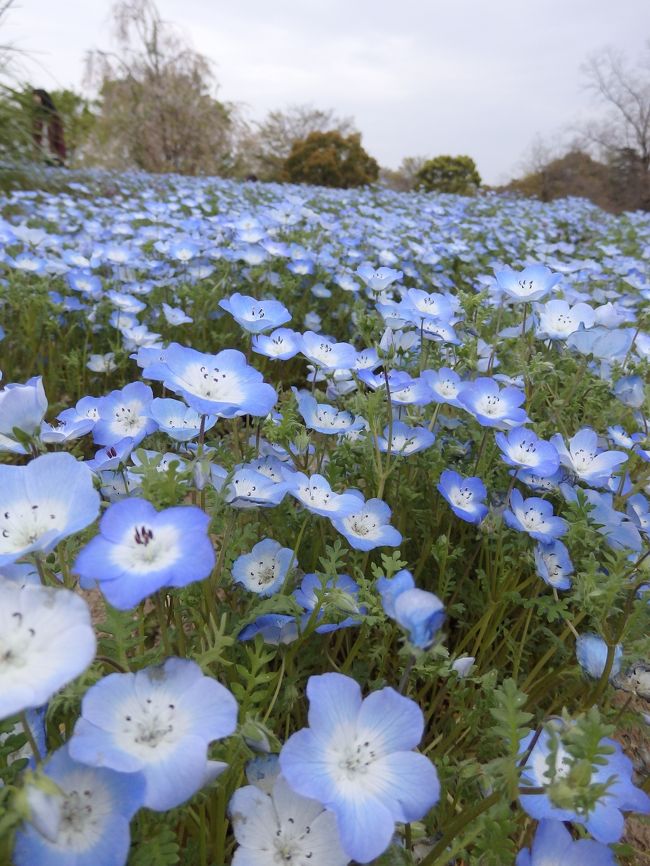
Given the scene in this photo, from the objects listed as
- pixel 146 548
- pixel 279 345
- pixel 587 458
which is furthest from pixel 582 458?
pixel 146 548

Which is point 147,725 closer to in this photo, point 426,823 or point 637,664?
point 426,823

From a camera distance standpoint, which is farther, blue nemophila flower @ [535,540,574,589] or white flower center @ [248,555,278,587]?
blue nemophila flower @ [535,540,574,589]

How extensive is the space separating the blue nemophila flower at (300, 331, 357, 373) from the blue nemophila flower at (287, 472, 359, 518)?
46cm

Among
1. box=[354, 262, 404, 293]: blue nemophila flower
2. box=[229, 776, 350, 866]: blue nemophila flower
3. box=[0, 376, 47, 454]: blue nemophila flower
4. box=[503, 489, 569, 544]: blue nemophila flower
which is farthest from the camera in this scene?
box=[354, 262, 404, 293]: blue nemophila flower

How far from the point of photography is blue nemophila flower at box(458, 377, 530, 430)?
1.49 metres

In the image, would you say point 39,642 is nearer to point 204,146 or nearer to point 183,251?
point 183,251

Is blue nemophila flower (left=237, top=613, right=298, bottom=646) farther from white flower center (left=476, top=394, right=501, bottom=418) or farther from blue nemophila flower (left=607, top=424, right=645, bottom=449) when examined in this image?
blue nemophila flower (left=607, top=424, right=645, bottom=449)

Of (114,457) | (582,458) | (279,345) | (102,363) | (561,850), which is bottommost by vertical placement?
(561,850)

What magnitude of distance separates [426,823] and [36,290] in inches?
113

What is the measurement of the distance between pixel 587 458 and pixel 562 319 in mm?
573

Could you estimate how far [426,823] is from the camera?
1085 mm

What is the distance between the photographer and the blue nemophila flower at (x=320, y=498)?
1.21 m

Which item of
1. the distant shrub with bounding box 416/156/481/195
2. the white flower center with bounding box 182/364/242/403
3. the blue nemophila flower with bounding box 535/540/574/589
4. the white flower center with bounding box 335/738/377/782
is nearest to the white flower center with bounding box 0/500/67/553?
the white flower center with bounding box 182/364/242/403

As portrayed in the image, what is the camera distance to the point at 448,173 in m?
20.9
